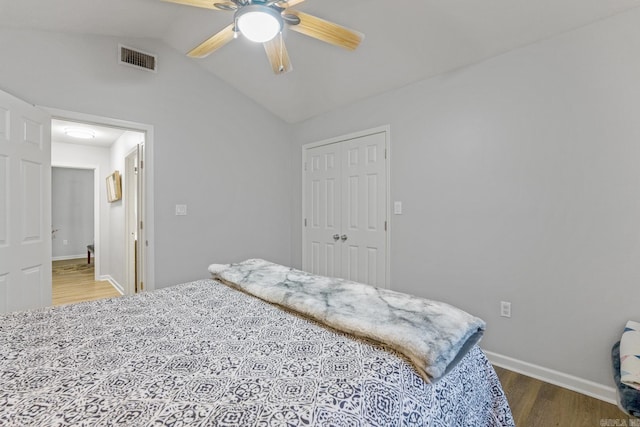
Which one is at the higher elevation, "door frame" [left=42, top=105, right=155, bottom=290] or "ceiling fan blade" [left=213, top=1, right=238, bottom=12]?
"ceiling fan blade" [left=213, top=1, right=238, bottom=12]

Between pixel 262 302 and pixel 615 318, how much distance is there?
2.14 meters

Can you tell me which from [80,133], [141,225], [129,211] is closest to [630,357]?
[141,225]

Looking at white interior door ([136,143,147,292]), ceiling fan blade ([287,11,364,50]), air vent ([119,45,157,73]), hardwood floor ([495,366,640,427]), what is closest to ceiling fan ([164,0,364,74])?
ceiling fan blade ([287,11,364,50])

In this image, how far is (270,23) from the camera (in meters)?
1.54

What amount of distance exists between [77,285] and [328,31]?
522 cm

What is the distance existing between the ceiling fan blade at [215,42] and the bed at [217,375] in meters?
1.49

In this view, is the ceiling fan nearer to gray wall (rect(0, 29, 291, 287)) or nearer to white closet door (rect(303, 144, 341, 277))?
gray wall (rect(0, 29, 291, 287))

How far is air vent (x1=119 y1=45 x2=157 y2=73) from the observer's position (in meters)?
2.76

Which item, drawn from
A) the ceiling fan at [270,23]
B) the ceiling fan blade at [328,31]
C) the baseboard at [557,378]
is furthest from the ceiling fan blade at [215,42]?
the baseboard at [557,378]

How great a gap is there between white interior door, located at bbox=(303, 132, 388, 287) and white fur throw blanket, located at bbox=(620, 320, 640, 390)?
170 centimetres

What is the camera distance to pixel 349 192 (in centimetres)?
333

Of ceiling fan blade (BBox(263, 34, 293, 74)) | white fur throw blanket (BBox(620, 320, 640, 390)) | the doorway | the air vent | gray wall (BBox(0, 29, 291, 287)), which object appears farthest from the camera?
the doorway

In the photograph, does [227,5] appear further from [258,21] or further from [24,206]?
[24,206]

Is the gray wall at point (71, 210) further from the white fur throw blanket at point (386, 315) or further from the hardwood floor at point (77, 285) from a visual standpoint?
the white fur throw blanket at point (386, 315)
